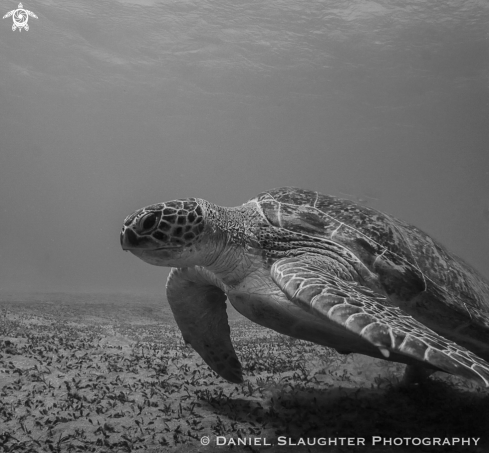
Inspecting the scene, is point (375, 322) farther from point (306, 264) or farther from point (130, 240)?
point (130, 240)

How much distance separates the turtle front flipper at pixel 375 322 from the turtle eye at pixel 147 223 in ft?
4.19

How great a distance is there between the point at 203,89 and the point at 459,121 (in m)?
34.5

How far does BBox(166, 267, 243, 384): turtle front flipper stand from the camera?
4484 millimetres

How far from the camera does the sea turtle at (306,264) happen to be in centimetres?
339

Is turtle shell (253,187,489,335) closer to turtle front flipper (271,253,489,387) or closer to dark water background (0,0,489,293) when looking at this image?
turtle front flipper (271,253,489,387)

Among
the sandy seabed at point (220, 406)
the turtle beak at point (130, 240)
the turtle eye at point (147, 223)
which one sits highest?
the turtle eye at point (147, 223)

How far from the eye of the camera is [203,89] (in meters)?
43.7

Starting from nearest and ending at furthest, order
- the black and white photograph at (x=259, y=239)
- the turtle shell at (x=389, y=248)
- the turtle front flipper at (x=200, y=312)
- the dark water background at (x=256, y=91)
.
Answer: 1. the black and white photograph at (x=259, y=239)
2. the turtle shell at (x=389, y=248)
3. the turtle front flipper at (x=200, y=312)
4. the dark water background at (x=256, y=91)

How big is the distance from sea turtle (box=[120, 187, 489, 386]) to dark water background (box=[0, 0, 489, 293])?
2526cm

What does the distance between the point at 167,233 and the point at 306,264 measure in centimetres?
139

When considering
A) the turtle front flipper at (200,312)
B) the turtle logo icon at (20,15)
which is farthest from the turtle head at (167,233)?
the turtle logo icon at (20,15)

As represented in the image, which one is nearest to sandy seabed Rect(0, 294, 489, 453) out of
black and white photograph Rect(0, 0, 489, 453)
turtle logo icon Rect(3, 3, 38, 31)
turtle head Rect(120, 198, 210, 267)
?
black and white photograph Rect(0, 0, 489, 453)

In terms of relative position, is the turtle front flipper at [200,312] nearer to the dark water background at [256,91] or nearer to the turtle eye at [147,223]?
the turtle eye at [147,223]

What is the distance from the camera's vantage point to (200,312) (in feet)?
15.7
